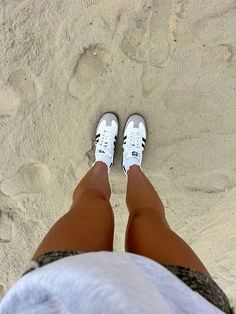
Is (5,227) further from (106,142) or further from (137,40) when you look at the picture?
(137,40)

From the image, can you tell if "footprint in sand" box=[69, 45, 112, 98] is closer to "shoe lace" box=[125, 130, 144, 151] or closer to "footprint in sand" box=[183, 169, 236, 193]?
"shoe lace" box=[125, 130, 144, 151]

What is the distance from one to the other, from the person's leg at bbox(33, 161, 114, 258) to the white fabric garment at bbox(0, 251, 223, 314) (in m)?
0.23

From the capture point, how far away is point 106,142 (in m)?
1.42

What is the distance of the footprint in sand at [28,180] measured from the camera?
1421mm

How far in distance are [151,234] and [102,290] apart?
449 mm

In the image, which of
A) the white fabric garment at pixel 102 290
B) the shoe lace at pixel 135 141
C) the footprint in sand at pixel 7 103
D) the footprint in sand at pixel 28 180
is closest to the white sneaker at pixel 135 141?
the shoe lace at pixel 135 141

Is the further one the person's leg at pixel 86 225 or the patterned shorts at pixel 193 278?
the person's leg at pixel 86 225

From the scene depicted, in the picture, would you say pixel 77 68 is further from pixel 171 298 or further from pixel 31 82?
pixel 171 298

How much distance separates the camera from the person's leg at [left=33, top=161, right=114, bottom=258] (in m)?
0.96

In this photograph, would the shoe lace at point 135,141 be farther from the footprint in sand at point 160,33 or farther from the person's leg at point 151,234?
the footprint in sand at point 160,33

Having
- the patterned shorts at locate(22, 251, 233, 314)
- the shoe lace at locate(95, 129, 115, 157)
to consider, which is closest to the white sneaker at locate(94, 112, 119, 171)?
the shoe lace at locate(95, 129, 115, 157)

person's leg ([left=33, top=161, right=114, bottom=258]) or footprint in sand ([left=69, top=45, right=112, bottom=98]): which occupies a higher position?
footprint in sand ([left=69, top=45, right=112, bottom=98])

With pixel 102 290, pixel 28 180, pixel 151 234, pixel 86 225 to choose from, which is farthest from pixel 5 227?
pixel 102 290

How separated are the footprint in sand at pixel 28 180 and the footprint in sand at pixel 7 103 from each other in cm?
17
